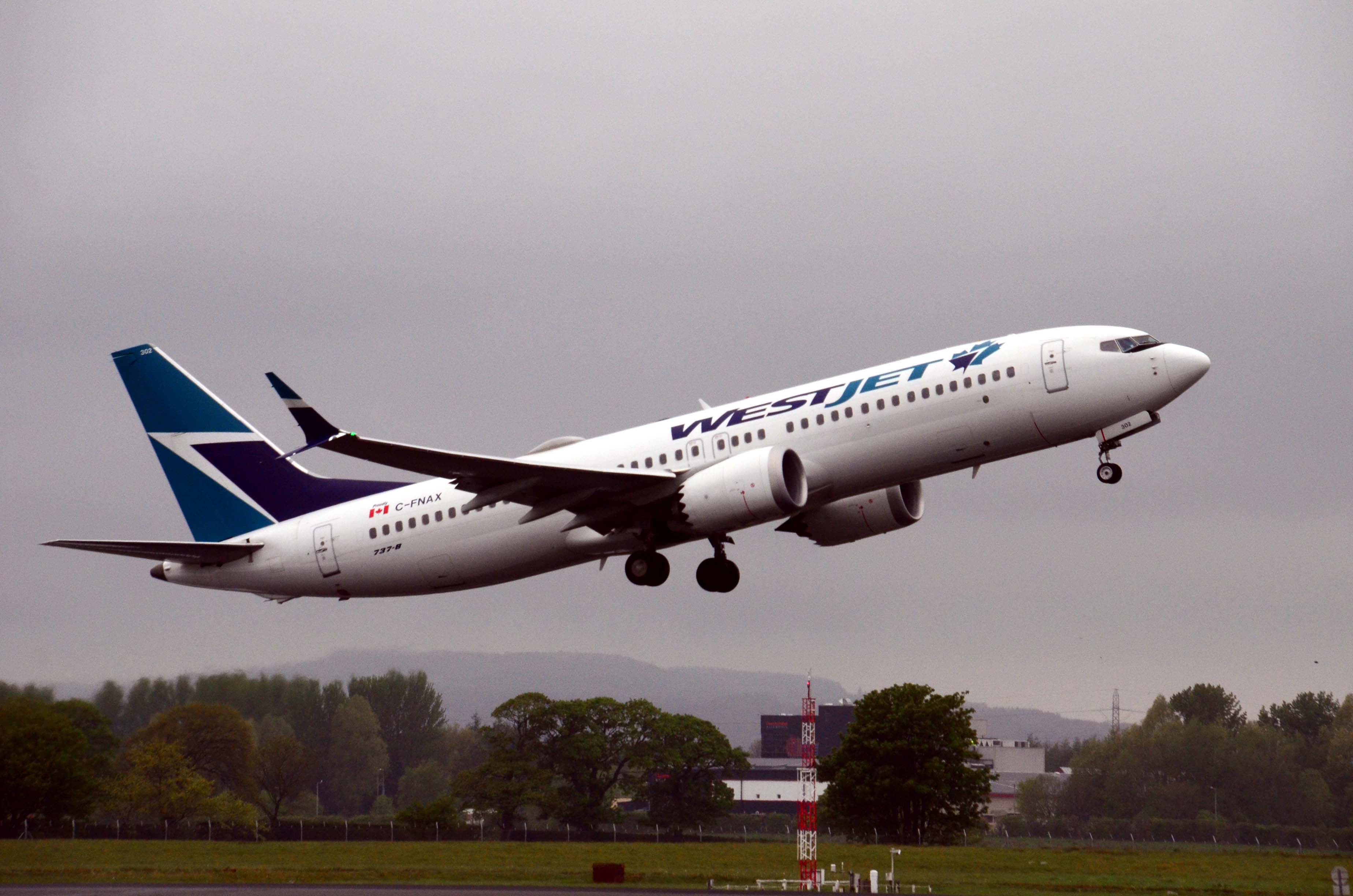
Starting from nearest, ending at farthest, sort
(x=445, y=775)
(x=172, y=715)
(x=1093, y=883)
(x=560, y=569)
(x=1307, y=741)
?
(x=560, y=569), (x=1093, y=883), (x=172, y=715), (x=1307, y=741), (x=445, y=775)

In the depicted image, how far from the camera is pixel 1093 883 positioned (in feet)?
202

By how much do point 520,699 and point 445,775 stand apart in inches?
508

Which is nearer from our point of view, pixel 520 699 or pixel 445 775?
pixel 520 699

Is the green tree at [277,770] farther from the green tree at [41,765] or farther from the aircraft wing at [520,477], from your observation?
the aircraft wing at [520,477]

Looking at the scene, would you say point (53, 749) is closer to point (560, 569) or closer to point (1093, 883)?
point (560, 569)

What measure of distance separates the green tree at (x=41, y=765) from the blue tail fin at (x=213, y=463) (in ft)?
65.7

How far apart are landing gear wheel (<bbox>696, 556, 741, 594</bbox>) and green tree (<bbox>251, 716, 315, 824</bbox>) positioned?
150ft

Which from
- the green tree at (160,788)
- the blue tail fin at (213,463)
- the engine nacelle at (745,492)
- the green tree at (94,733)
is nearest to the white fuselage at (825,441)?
the engine nacelle at (745,492)

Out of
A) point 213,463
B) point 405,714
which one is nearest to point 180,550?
point 213,463

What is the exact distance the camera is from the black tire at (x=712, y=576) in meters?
46.5

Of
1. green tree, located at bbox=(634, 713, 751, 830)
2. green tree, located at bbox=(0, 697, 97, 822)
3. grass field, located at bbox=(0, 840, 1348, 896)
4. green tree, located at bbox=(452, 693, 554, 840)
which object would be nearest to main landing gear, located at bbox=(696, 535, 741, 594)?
grass field, located at bbox=(0, 840, 1348, 896)

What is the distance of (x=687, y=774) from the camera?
320 ft

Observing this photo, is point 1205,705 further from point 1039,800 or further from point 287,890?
point 287,890

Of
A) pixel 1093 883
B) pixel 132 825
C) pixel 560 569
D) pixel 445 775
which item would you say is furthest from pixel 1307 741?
pixel 132 825
